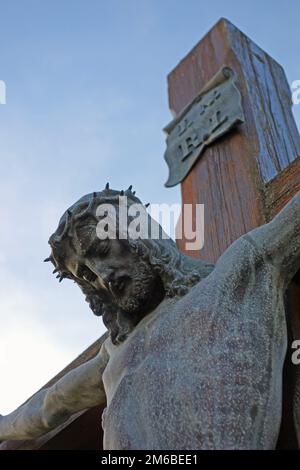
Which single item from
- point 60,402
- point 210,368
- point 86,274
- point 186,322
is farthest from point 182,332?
point 60,402

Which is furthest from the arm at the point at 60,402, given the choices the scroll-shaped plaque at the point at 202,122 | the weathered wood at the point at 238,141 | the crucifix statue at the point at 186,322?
the scroll-shaped plaque at the point at 202,122

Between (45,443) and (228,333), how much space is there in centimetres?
114

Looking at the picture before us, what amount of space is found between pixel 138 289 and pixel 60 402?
1.78ft

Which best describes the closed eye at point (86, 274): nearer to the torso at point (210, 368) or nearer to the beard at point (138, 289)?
the beard at point (138, 289)

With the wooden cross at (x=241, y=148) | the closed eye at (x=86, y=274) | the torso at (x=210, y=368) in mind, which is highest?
the wooden cross at (x=241, y=148)

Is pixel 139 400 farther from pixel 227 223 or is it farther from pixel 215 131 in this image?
pixel 215 131

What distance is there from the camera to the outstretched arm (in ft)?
5.09

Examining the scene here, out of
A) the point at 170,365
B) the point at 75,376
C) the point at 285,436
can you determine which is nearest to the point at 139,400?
the point at 170,365

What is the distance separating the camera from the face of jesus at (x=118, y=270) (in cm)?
171

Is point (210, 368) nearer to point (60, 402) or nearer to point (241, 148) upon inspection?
point (60, 402)

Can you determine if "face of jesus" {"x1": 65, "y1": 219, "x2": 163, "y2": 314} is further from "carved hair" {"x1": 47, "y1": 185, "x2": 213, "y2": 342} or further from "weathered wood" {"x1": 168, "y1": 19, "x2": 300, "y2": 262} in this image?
"weathered wood" {"x1": 168, "y1": 19, "x2": 300, "y2": 262}

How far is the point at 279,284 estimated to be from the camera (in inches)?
62.3

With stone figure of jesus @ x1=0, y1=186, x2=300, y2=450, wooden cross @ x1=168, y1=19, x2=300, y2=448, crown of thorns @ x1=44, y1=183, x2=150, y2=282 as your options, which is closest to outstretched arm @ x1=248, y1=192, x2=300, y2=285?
stone figure of jesus @ x1=0, y1=186, x2=300, y2=450
